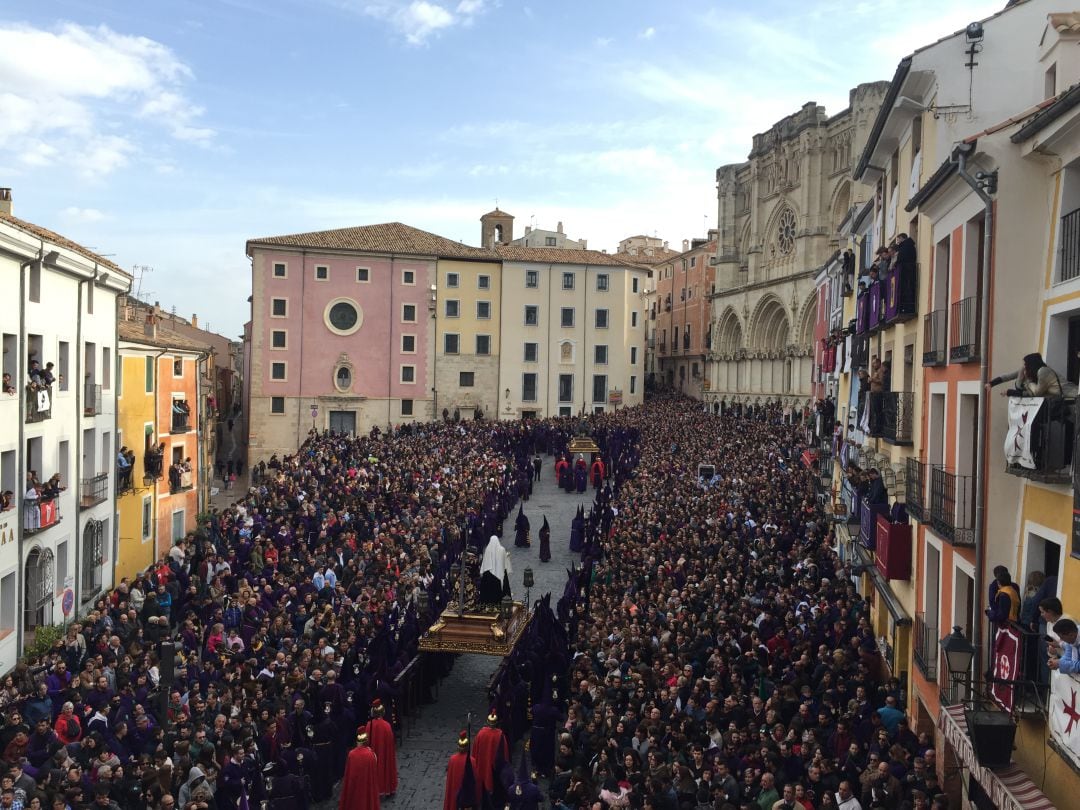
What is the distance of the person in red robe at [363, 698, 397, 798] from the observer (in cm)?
1457

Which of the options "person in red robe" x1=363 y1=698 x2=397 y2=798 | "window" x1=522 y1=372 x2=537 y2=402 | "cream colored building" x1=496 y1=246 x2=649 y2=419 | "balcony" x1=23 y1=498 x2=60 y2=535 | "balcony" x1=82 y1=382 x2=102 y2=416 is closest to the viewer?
"person in red robe" x1=363 y1=698 x2=397 y2=798

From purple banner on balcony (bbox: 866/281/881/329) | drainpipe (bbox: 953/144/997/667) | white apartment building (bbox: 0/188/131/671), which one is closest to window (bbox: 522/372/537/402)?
white apartment building (bbox: 0/188/131/671)

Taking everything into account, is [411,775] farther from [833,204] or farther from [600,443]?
[833,204]

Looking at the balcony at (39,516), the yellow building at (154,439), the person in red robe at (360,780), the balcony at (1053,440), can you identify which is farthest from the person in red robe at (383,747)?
the yellow building at (154,439)

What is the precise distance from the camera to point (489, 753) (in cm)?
1437

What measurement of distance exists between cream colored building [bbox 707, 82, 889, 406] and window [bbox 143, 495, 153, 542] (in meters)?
33.9

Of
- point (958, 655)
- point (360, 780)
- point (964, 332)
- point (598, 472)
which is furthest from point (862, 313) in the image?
point (598, 472)

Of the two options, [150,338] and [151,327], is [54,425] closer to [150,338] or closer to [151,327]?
[150,338]

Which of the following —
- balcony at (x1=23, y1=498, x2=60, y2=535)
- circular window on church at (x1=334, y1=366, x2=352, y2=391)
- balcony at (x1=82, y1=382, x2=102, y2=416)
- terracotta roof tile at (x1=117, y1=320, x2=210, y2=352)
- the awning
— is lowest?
the awning

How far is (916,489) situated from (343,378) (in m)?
45.9

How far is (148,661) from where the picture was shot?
52.4ft

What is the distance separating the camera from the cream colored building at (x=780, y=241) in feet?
175

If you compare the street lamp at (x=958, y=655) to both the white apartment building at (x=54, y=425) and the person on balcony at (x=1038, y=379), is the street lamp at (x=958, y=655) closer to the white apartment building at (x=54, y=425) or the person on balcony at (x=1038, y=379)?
the person on balcony at (x=1038, y=379)

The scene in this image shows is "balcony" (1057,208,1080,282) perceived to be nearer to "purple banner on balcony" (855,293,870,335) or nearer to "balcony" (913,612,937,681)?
"balcony" (913,612,937,681)
